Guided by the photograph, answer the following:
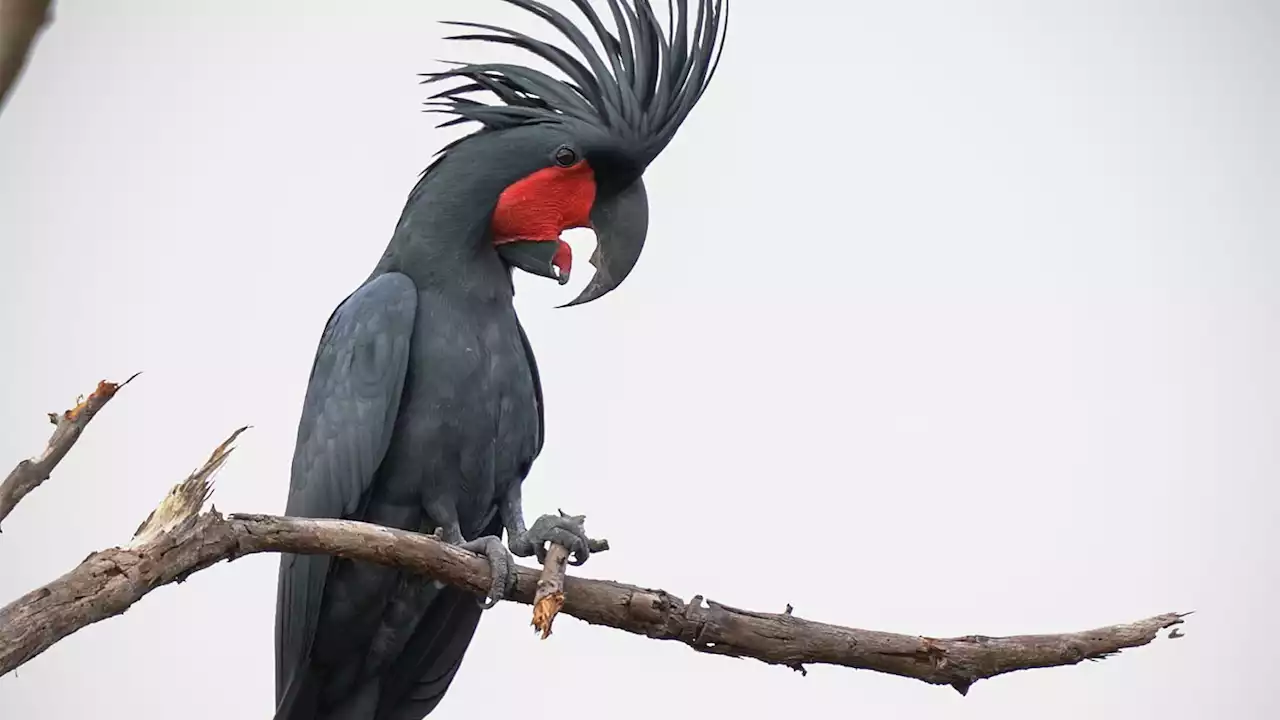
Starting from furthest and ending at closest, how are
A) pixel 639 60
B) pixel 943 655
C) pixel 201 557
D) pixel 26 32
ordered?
pixel 639 60 < pixel 943 655 < pixel 201 557 < pixel 26 32

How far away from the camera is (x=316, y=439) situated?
2602 millimetres

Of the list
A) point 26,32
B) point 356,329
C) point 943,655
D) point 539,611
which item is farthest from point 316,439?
point 26,32

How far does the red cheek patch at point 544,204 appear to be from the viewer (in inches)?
107

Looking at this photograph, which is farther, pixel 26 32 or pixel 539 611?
pixel 539 611

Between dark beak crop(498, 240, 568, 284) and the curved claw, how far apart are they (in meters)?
0.73

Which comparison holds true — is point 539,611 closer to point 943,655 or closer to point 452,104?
point 943,655

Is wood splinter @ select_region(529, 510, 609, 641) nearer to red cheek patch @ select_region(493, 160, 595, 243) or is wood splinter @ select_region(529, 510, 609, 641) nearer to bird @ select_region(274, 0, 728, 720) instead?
bird @ select_region(274, 0, 728, 720)

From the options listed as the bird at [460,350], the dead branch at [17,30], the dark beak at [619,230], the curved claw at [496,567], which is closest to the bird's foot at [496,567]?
the curved claw at [496,567]

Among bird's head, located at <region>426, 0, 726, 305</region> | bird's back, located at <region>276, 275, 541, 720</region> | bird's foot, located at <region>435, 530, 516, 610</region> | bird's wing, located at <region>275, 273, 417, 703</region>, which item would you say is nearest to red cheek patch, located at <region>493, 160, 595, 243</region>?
bird's head, located at <region>426, 0, 726, 305</region>

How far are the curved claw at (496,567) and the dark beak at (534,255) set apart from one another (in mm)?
735

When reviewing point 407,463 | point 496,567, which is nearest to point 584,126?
point 407,463

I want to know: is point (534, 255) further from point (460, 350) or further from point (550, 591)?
Answer: point (550, 591)

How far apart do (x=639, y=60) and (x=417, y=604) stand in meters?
1.36

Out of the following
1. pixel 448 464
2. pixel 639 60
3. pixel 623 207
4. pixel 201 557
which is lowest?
pixel 201 557
